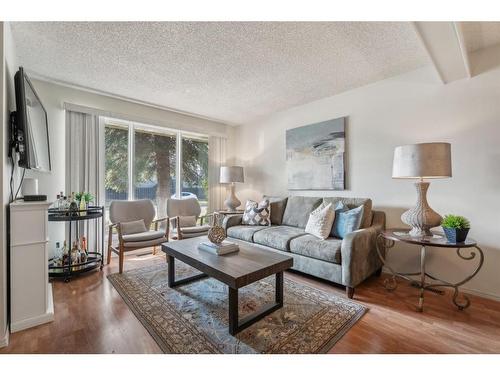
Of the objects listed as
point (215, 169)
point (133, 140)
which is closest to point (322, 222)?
point (215, 169)

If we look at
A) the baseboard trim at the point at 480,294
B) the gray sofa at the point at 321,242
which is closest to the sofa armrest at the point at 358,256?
the gray sofa at the point at 321,242

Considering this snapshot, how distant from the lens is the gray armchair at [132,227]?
2.73 meters

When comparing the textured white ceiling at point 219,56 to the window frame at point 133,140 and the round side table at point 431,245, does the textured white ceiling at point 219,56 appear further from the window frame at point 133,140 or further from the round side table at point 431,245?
the round side table at point 431,245

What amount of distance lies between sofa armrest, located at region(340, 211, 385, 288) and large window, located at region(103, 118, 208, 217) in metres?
2.97

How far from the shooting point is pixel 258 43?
203cm

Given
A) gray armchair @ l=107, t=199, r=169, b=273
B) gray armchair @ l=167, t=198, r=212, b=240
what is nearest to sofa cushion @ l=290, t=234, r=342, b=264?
gray armchair @ l=167, t=198, r=212, b=240

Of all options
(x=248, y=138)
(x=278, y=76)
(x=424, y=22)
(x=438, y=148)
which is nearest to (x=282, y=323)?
(x=438, y=148)

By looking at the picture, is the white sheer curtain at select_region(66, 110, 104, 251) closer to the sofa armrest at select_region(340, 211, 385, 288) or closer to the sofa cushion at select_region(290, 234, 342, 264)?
the sofa cushion at select_region(290, 234, 342, 264)

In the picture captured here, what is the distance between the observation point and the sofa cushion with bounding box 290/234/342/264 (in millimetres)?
2238

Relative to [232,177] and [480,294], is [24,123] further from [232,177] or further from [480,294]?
[480,294]

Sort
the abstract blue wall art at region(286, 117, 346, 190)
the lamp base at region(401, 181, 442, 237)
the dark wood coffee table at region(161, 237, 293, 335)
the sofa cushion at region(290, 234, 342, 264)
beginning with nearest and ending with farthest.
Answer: the dark wood coffee table at region(161, 237, 293, 335)
the lamp base at region(401, 181, 442, 237)
the sofa cushion at region(290, 234, 342, 264)
the abstract blue wall art at region(286, 117, 346, 190)

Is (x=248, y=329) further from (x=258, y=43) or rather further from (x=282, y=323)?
(x=258, y=43)

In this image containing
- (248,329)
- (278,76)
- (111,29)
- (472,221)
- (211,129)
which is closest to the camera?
(248,329)

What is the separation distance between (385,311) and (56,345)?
2398 millimetres
